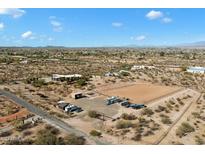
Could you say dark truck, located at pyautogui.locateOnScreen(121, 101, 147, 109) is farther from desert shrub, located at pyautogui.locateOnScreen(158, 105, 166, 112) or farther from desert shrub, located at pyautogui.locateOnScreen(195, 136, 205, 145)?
desert shrub, located at pyautogui.locateOnScreen(195, 136, 205, 145)

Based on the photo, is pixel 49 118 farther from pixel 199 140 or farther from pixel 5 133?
pixel 199 140

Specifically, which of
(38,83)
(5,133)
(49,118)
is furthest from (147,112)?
(38,83)

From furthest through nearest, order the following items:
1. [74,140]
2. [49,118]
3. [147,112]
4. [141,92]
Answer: [141,92], [147,112], [49,118], [74,140]

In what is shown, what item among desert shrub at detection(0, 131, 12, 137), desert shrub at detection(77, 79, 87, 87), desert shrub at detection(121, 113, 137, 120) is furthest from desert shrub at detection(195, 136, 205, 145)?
desert shrub at detection(77, 79, 87, 87)

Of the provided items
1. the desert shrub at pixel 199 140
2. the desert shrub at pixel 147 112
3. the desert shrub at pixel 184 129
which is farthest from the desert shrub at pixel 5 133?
the desert shrub at pixel 199 140
